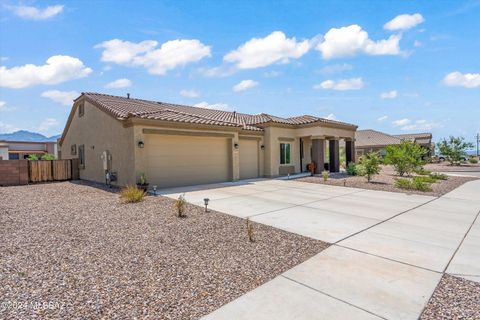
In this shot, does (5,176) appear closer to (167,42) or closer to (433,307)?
(167,42)

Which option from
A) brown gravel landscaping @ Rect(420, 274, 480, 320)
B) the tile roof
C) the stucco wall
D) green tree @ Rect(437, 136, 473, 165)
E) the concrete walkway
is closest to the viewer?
brown gravel landscaping @ Rect(420, 274, 480, 320)

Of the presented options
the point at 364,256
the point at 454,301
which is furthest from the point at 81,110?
the point at 454,301

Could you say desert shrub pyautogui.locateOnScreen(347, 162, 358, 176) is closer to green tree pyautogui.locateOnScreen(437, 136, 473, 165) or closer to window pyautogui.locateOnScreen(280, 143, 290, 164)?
window pyautogui.locateOnScreen(280, 143, 290, 164)

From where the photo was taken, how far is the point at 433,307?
3.28 m

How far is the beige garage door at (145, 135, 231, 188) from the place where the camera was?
13.2m

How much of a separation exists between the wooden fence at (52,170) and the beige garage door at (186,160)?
8.58 metres

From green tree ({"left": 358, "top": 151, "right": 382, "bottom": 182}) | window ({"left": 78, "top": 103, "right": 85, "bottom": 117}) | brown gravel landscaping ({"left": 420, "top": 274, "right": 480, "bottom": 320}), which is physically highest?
window ({"left": 78, "top": 103, "right": 85, "bottom": 117})

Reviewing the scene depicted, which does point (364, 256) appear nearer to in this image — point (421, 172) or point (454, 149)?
point (421, 172)

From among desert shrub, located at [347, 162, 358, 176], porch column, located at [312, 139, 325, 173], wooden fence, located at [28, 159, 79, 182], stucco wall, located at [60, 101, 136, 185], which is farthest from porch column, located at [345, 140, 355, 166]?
wooden fence, located at [28, 159, 79, 182]

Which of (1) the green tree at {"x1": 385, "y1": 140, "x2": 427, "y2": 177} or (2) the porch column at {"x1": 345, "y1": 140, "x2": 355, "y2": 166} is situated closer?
(1) the green tree at {"x1": 385, "y1": 140, "x2": 427, "y2": 177}

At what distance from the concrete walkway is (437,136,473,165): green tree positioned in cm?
2928

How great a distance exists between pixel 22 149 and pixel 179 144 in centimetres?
3553

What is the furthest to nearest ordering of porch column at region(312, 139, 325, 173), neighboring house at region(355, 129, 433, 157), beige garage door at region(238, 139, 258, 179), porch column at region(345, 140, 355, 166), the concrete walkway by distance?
neighboring house at region(355, 129, 433, 157), porch column at region(345, 140, 355, 166), porch column at region(312, 139, 325, 173), beige garage door at region(238, 139, 258, 179), the concrete walkway

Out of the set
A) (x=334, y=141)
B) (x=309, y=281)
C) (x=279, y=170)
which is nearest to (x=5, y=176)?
(x=279, y=170)
